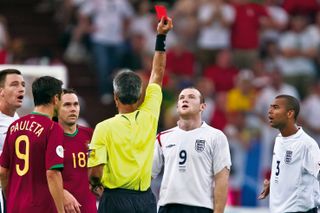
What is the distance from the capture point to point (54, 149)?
10.8 metres

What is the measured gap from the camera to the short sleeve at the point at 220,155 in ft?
39.1

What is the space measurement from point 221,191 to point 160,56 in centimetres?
159

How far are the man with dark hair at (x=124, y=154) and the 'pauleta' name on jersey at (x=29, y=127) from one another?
668mm

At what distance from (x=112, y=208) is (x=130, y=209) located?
19 cm

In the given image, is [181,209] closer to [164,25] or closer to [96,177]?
[96,177]

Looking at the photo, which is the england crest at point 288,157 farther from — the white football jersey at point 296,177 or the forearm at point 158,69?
the forearm at point 158,69

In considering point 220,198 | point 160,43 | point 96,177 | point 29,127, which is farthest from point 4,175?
point 220,198

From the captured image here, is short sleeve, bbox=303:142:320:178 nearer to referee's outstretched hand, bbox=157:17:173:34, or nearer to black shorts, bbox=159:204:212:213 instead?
black shorts, bbox=159:204:212:213

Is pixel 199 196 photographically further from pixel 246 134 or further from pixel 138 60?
pixel 138 60

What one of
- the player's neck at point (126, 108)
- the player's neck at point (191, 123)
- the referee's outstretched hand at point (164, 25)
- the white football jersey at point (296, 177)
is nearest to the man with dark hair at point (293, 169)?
the white football jersey at point (296, 177)

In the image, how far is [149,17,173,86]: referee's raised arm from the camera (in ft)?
38.6

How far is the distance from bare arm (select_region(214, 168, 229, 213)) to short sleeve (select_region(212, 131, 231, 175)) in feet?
0.18

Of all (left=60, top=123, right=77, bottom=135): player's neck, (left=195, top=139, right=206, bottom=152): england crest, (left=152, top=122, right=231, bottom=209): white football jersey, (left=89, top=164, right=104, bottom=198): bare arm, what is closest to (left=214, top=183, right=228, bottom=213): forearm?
(left=152, top=122, right=231, bottom=209): white football jersey

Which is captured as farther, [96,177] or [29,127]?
[96,177]
